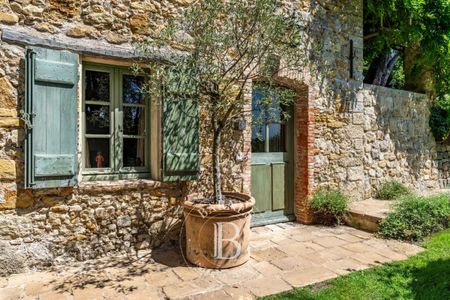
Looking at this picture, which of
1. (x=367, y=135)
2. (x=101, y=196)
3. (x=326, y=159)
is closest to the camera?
(x=101, y=196)

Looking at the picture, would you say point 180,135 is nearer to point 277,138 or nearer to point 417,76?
point 277,138

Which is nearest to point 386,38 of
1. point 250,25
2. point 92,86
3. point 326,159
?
point 326,159

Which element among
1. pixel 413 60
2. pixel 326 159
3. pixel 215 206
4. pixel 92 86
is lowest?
pixel 215 206

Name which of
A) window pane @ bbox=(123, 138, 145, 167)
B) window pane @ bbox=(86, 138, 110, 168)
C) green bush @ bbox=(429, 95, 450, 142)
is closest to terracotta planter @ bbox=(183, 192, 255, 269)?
window pane @ bbox=(123, 138, 145, 167)

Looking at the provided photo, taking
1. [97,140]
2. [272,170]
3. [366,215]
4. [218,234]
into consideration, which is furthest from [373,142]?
[97,140]

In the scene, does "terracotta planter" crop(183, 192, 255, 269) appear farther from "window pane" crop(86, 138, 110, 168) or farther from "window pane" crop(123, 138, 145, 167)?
"window pane" crop(86, 138, 110, 168)

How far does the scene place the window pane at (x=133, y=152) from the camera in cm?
398

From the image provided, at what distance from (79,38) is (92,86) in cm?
54

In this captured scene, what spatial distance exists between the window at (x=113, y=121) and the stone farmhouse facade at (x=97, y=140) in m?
0.01

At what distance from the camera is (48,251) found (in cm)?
341

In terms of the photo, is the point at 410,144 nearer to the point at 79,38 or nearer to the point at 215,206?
the point at 215,206

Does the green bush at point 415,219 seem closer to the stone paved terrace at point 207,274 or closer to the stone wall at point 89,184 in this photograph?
the stone paved terrace at point 207,274

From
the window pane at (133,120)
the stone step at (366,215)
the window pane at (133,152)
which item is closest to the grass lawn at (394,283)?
the stone step at (366,215)

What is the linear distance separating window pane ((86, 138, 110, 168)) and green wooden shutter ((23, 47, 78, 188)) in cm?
29
